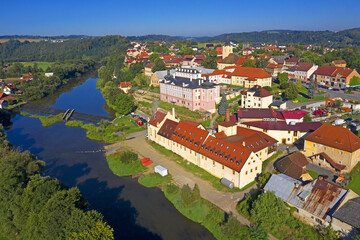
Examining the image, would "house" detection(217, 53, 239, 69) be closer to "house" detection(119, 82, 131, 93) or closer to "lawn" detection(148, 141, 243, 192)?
"house" detection(119, 82, 131, 93)

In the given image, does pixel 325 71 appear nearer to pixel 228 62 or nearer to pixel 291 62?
pixel 291 62

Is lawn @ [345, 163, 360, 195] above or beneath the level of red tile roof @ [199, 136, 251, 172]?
beneath

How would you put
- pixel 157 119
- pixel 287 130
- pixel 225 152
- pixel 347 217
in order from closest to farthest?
1. pixel 347 217
2. pixel 225 152
3. pixel 287 130
4. pixel 157 119

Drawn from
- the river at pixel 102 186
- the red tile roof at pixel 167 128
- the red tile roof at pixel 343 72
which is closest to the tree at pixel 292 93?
the red tile roof at pixel 343 72

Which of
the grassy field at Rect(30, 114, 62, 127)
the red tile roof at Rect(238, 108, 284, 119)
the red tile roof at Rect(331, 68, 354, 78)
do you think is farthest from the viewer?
the red tile roof at Rect(331, 68, 354, 78)

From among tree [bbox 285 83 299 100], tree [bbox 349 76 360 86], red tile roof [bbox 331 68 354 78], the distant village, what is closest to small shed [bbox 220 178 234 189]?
the distant village

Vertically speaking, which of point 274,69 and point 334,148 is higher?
point 274,69

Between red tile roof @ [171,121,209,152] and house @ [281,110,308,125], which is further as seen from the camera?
house @ [281,110,308,125]

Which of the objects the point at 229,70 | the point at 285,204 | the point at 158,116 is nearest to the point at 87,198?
the point at 158,116

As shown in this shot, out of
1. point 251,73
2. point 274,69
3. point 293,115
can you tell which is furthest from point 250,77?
point 293,115
